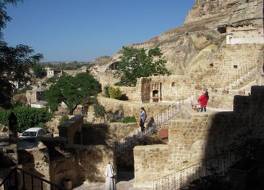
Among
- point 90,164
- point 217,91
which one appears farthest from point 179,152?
point 217,91

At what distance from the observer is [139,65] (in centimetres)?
3822

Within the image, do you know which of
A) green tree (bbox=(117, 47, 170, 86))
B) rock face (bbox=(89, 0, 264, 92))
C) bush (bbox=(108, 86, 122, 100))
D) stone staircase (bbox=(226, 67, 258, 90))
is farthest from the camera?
green tree (bbox=(117, 47, 170, 86))

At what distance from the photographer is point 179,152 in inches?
649

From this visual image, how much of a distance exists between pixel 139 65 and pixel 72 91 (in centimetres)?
822

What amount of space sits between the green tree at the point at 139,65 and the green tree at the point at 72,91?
3857 mm

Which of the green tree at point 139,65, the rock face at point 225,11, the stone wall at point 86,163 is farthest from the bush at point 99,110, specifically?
the stone wall at point 86,163

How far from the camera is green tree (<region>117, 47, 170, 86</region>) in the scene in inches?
1463

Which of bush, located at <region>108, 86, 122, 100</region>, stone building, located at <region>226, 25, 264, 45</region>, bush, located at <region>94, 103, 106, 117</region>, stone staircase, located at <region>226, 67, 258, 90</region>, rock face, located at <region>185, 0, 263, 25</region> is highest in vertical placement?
rock face, located at <region>185, 0, 263, 25</region>

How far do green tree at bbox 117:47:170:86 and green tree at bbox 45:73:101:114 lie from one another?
3.86 meters

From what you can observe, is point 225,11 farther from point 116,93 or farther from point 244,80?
point 244,80

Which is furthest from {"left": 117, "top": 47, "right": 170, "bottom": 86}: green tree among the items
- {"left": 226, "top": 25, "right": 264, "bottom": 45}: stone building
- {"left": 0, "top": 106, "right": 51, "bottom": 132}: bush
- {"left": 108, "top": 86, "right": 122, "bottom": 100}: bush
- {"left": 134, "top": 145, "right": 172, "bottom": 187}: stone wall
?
{"left": 134, "top": 145, "right": 172, "bottom": 187}: stone wall

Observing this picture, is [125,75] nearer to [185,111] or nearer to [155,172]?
[185,111]

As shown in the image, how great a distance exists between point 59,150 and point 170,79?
14.7 metres

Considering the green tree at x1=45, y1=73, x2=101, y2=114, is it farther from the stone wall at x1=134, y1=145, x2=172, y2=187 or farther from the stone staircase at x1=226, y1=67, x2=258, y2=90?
the stone wall at x1=134, y1=145, x2=172, y2=187
